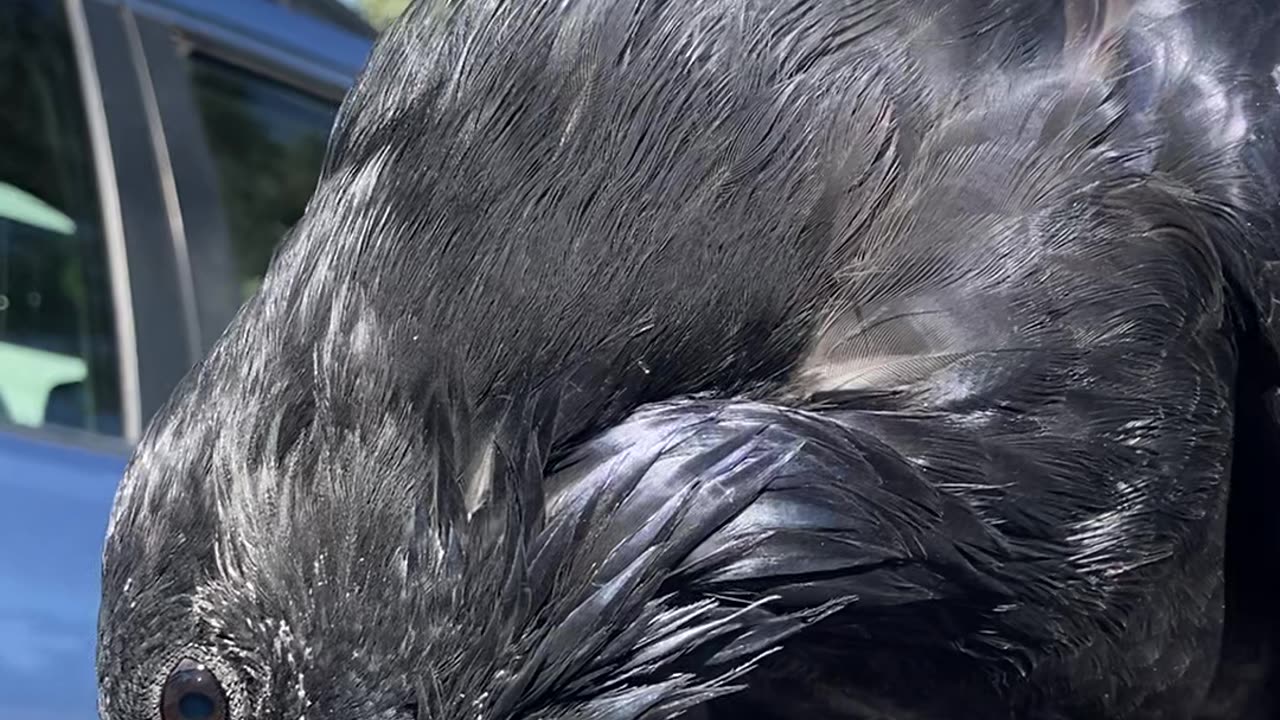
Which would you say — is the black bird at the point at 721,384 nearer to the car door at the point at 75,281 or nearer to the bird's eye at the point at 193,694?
the bird's eye at the point at 193,694

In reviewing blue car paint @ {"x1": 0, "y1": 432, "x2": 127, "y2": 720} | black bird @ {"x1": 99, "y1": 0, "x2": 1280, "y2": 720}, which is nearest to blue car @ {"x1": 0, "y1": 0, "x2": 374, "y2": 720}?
blue car paint @ {"x1": 0, "y1": 432, "x2": 127, "y2": 720}

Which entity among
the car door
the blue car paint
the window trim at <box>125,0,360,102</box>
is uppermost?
the window trim at <box>125,0,360,102</box>

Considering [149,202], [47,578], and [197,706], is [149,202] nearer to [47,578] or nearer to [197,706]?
[47,578]

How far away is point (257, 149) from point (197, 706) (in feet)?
5.81

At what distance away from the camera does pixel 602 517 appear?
1.53 metres

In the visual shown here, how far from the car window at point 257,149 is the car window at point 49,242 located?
28 cm

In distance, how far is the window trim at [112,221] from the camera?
9.00ft

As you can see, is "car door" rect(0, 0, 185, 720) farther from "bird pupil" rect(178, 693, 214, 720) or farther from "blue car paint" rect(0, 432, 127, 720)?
"bird pupil" rect(178, 693, 214, 720)

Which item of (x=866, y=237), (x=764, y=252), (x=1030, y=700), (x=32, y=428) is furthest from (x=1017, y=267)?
(x=32, y=428)

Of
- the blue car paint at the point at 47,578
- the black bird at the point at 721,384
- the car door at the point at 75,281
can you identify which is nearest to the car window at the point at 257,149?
the car door at the point at 75,281

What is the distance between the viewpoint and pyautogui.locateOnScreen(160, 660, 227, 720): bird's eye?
1617mm

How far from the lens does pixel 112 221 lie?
9.18 ft

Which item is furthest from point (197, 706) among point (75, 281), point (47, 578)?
point (75, 281)

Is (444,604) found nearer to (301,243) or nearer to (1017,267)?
(301,243)
